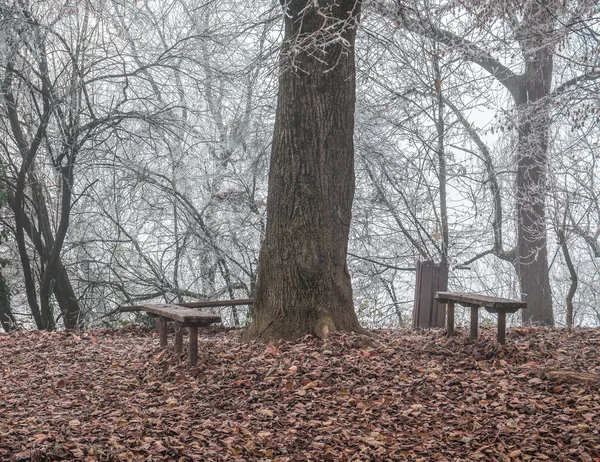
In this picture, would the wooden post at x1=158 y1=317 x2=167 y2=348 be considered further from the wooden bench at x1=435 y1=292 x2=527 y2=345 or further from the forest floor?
the wooden bench at x1=435 y1=292 x2=527 y2=345

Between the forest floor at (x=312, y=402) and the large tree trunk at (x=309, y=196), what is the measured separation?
1.13 feet

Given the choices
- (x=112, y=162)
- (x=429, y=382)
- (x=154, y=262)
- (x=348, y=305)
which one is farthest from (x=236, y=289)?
(x=429, y=382)

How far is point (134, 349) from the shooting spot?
7.12m

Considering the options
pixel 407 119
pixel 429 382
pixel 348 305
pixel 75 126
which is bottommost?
pixel 429 382

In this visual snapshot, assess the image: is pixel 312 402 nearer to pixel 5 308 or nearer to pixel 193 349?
pixel 193 349

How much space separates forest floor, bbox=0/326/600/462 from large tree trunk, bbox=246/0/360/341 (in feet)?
1.13

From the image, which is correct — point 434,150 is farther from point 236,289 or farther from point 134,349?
point 134,349

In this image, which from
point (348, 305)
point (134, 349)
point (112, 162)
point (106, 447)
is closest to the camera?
point (106, 447)

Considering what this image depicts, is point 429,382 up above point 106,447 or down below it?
above

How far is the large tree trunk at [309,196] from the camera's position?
20.9ft

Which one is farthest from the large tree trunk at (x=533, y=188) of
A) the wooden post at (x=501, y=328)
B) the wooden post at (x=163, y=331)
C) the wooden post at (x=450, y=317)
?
the wooden post at (x=163, y=331)

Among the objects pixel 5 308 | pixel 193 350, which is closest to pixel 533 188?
pixel 193 350

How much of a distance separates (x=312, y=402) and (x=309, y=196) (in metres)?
2.19

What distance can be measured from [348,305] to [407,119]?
4.86m
